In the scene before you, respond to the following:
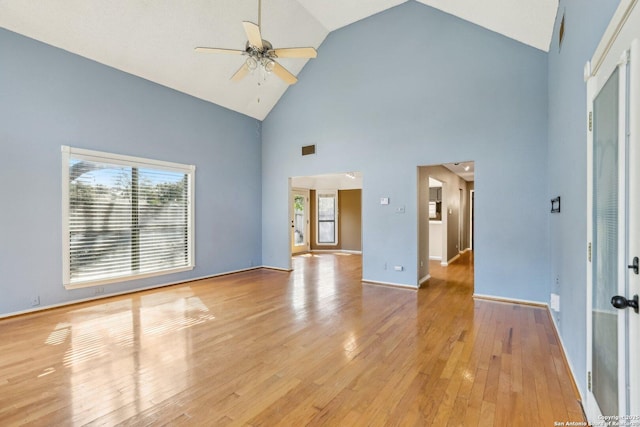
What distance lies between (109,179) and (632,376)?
5.84 m

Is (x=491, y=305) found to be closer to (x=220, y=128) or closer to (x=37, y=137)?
(x=220, y=128)

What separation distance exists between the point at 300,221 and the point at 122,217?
6058 mm

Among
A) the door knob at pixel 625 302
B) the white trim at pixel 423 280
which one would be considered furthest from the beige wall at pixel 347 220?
the door knob at pixel 625 302

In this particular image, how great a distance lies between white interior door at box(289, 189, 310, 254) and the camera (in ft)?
33.3

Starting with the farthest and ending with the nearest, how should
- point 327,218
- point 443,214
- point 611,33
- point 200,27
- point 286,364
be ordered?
point 327,218, point 443,214, point 200,27, point 286,364, point 611,33

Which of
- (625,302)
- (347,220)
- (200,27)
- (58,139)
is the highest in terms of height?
(200,27)

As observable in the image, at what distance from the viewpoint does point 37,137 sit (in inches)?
156

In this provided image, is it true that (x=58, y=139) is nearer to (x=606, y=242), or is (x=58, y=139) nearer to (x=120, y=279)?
(x=120, y=279)

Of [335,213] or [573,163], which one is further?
[335,213]

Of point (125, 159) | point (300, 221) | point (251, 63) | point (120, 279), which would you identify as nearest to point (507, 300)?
point (251, 63)

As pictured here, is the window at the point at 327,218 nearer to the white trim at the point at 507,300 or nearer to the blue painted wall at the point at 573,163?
the white trim at the point at 507,300

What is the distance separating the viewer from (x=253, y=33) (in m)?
3.00

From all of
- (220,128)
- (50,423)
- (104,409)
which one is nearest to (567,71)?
(104,409)

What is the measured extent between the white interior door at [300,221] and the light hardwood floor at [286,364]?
5.68 m
